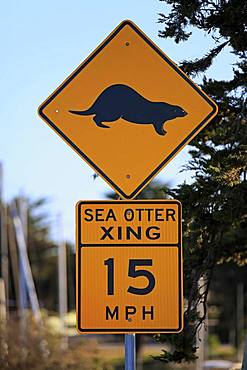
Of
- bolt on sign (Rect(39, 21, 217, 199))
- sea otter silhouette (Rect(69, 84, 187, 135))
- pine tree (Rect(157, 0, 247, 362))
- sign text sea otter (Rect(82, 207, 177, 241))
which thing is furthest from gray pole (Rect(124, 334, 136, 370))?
pine tree (Rect(157, 0, 247, 362))

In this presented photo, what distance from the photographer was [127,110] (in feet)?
18.8

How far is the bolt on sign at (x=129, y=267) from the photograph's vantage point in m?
5.48

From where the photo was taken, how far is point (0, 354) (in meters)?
23.5

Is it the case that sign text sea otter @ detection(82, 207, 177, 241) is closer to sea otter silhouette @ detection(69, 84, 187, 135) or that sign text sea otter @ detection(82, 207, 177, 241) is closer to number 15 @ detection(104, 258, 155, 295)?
number 15 @ detection(104, 258, 155, 295)

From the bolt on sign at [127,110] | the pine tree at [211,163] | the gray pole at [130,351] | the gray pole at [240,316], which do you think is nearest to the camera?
A: the gray pole at [130,351]

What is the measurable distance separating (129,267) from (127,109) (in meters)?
0.91

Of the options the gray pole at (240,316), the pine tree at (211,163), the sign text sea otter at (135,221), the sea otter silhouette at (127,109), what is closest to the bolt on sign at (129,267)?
the sign text sea otter at (135,221)

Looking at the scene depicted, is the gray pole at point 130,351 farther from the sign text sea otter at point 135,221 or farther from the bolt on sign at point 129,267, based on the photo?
the sign text sea otter at point 135,221

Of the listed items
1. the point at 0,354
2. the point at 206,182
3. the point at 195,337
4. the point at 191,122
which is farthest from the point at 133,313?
the point at 0,354

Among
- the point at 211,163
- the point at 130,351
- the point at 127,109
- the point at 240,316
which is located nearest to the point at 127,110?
the point at 127,109

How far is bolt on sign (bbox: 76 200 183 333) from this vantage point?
5480 mm

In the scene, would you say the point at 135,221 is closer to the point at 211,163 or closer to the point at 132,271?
the point at 132,271

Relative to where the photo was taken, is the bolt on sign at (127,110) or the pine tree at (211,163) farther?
the pine tree at (211,163)

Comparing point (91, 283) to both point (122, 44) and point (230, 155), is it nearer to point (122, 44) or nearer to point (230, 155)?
point (122, 44)
